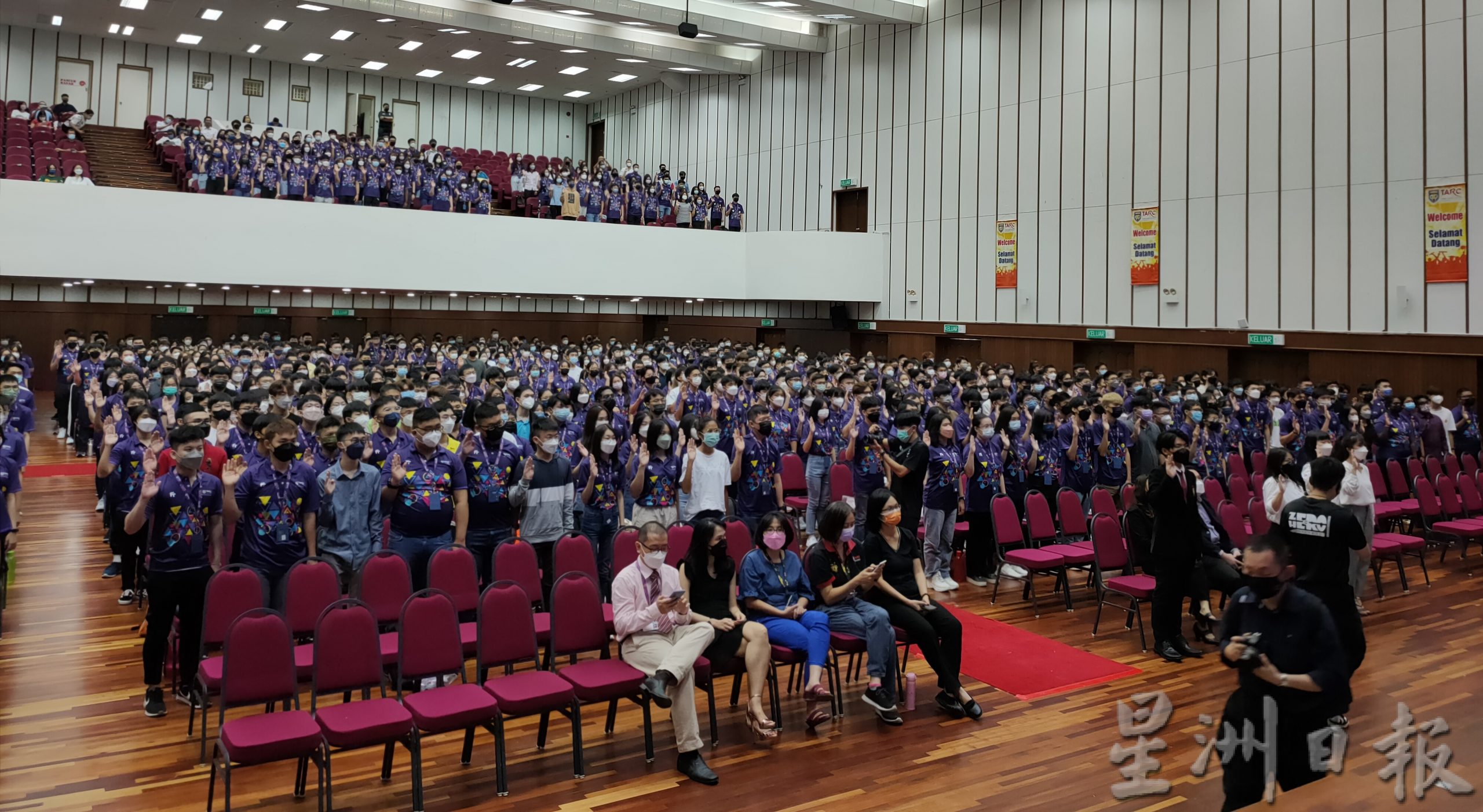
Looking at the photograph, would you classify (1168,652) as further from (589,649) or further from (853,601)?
(589,649)

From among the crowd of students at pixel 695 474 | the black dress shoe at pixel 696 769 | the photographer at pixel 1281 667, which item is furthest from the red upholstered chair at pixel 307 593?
the photographer at pixel 1281 667

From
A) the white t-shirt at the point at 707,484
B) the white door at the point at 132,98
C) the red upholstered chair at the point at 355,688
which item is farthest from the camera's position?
the white door at the point at 132,98

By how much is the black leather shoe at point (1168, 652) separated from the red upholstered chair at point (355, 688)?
4989 mm

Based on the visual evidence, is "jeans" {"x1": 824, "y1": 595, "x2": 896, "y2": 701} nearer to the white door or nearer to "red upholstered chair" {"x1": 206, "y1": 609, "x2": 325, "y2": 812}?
"red upholstered chair" {"x1": 206, "y1": 609, "x2": 325, "y2": 812}

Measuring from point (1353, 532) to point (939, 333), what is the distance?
1850 centimetres

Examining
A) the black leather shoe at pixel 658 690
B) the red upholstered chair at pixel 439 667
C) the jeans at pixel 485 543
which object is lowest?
the black leather shoe at pixel 658 690

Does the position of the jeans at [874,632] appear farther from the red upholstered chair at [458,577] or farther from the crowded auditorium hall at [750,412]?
the red upholstered chair at [458,577]

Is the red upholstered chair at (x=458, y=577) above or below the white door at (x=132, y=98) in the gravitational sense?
below

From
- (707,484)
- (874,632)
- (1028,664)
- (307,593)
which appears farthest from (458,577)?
(1028,664)

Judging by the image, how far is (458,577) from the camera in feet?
19.4

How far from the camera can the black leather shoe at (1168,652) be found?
22.2ft

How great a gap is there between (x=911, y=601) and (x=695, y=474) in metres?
2.17

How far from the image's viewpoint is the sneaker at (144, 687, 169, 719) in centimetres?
534

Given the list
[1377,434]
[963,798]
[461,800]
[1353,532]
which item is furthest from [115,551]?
[1377,434]
